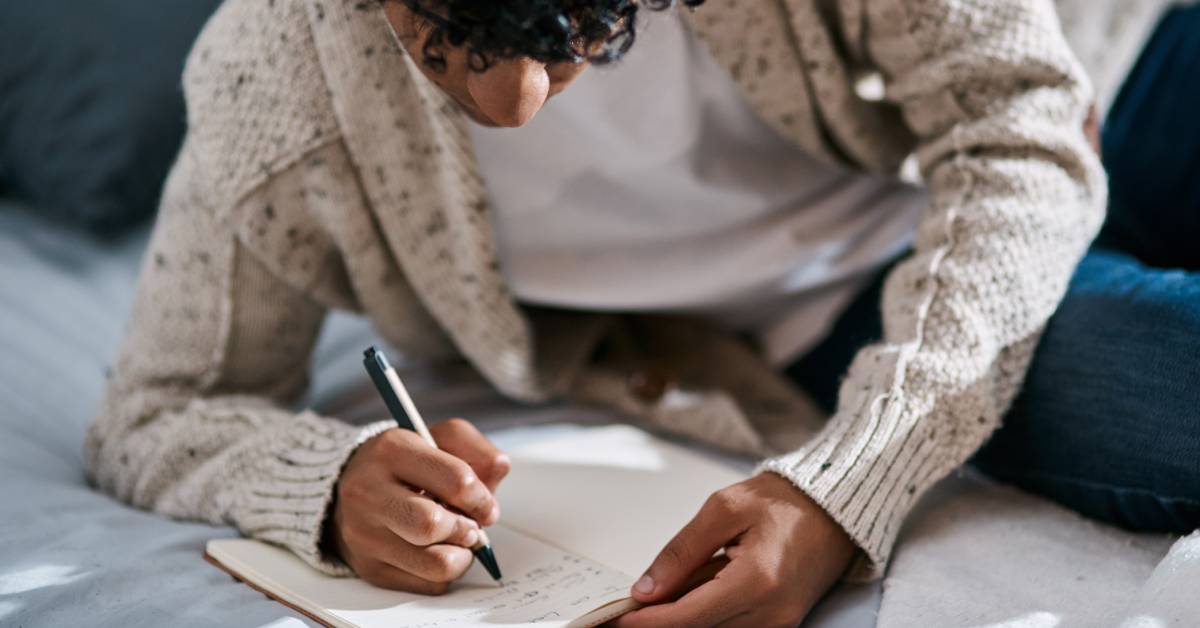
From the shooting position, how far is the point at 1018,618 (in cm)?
52

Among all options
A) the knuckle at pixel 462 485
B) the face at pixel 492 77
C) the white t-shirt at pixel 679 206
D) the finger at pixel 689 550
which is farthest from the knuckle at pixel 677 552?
the white t-shirt at pixel 679 206

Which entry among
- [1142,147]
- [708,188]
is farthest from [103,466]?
[1142,147]

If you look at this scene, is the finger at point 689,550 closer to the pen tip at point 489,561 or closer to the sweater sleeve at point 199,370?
the pen tip at point 489,561

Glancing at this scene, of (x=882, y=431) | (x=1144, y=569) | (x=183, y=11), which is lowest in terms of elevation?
(x=1144, y=569)

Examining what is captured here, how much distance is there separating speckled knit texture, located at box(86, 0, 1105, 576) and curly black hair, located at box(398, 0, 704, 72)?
23cm

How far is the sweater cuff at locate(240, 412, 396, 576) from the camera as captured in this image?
0.59 meters

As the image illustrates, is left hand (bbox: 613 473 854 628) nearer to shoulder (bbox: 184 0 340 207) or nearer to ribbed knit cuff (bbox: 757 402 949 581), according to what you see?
ribbed knit cuff (bbox: 757 402 949 581)

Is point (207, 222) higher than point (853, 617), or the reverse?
point (207, 222)

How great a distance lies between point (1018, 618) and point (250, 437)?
0.48 m

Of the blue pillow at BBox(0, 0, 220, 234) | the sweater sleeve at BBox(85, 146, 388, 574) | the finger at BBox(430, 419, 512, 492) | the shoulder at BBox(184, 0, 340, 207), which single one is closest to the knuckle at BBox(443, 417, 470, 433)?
the finger at BBox(430, 419, 512, 492)

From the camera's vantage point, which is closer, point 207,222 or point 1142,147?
point 207,222

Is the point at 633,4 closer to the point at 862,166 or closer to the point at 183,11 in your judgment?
the point at 862,166

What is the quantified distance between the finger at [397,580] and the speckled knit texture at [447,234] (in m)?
0.04

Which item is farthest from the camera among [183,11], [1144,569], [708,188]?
[183,11]
